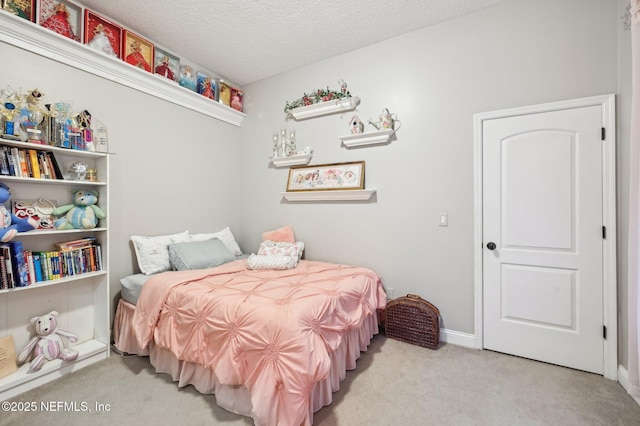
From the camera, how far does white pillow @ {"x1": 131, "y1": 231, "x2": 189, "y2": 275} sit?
2.49m

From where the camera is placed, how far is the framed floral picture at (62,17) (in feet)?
6.78

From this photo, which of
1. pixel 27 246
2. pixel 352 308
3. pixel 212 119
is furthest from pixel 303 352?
pixel 212 119

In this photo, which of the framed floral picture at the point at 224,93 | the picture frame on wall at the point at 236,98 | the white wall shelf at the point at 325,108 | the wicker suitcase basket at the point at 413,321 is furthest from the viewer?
the picture frame on wall at the point at 236,98

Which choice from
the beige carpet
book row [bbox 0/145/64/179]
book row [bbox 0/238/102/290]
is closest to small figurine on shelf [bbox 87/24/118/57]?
book row [bbox 0/145/64/179]

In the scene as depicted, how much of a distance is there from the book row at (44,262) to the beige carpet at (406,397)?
0.73 meters

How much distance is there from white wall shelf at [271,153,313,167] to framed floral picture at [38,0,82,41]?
1974 millimetres

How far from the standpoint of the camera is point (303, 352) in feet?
4.61

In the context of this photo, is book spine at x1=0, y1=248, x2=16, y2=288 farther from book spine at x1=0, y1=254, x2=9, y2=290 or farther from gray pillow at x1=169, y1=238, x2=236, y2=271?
gray pillow at x1=169, y1=238, x2=236, y2=271

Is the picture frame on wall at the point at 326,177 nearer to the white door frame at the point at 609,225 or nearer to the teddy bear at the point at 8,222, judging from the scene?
the white door frame at the point at 609,225

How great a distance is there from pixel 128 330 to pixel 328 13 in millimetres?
3125

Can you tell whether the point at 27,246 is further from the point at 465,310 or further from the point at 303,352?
the point at 465,310

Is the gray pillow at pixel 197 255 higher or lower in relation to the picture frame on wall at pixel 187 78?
lower

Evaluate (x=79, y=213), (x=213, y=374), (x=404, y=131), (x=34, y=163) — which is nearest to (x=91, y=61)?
(x=34, y=163)

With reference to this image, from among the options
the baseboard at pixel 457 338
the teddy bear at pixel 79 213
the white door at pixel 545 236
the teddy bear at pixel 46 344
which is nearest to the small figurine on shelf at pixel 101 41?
the teddy bear at pixel 79 213
